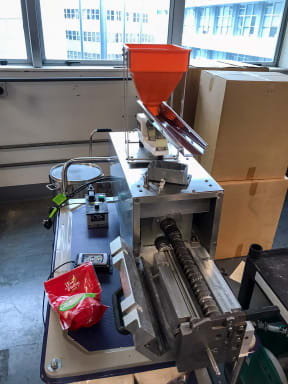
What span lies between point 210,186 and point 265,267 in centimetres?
44

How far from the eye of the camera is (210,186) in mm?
822

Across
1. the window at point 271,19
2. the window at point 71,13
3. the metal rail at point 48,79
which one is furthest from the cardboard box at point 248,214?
the window at point 271,19

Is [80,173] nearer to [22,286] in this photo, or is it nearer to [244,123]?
[22,286]

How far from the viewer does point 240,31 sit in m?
2.88

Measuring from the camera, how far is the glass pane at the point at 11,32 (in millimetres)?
2121

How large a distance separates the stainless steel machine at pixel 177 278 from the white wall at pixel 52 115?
4.81 ft

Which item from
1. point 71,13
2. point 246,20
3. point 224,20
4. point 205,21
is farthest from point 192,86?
point 246,20

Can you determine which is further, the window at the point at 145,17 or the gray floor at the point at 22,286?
the window at the point at 145,17

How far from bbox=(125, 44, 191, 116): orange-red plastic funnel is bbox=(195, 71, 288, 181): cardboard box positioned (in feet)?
2.01

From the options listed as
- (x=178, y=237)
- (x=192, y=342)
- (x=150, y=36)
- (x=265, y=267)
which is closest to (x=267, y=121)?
(x=265, y=267)

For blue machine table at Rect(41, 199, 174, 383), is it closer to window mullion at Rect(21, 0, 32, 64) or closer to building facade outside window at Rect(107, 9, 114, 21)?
window mullion at Rect(21, 0, 32, 64)

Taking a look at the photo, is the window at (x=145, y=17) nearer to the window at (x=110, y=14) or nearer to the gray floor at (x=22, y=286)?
the window at (x=110, y=14)

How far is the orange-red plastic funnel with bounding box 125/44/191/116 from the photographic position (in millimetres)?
814

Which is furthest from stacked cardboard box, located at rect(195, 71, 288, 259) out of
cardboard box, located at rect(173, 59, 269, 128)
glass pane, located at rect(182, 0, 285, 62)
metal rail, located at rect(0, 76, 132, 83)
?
glass pane, located at rect(182, 0, 285, 62)
